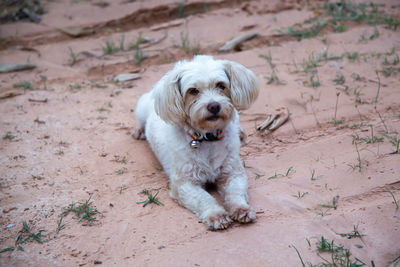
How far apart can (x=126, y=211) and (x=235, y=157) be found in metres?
1.14

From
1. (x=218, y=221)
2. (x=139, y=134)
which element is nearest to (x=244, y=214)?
(x=218, y=221)

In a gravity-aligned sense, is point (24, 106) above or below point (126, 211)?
above

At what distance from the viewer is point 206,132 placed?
327 cm

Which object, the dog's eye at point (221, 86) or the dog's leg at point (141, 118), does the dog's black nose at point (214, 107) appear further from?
the dog's leg at point (141, 118)

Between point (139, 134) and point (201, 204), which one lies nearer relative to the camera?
point (201, 204)

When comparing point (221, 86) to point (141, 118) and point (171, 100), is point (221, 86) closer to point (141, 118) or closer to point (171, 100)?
point (171, 100)

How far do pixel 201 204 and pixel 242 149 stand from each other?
4.19 feet

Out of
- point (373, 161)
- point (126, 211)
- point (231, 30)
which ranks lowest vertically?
point (126, 211)

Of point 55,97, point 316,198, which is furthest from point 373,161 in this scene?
point 55,97

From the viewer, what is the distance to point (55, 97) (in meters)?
5.62

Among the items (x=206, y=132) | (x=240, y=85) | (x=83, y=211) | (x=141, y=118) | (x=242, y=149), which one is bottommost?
(x=83, y=211)

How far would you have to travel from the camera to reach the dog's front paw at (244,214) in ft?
9.40

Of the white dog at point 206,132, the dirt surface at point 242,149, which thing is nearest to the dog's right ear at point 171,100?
the white dog at point 206,132

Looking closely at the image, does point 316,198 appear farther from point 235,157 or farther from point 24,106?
point 24,106
